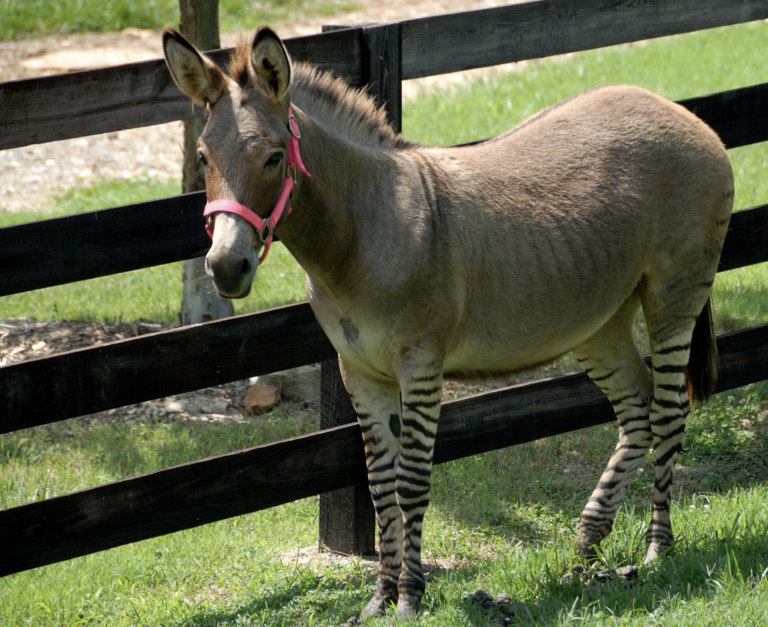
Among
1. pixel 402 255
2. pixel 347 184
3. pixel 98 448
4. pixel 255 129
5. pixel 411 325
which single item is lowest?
pixel 98 448

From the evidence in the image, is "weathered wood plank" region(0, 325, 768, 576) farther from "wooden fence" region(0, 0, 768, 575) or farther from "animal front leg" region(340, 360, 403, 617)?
"animal front leg" region(340, 360, 403, 617)

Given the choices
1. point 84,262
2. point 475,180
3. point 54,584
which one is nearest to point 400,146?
point 475,180

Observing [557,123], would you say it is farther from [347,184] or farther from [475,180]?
[347,184]

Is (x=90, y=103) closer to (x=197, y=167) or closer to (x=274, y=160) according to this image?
(x=274, y=160)

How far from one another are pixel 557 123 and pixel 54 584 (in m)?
3.47

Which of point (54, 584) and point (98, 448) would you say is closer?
point (54, 584)

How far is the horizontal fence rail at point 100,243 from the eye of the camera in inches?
158

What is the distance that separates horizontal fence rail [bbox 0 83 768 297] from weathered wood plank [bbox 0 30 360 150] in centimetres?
38

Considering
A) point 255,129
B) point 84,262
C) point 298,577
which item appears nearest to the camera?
point 255,129

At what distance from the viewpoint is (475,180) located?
4.26 meters

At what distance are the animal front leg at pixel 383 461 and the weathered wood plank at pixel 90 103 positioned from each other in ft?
4.83

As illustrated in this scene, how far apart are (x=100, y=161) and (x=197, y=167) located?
22.8 ft

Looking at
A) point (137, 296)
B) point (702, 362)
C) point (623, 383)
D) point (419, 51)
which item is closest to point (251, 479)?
point (623, 383)

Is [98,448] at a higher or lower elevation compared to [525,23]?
lower
